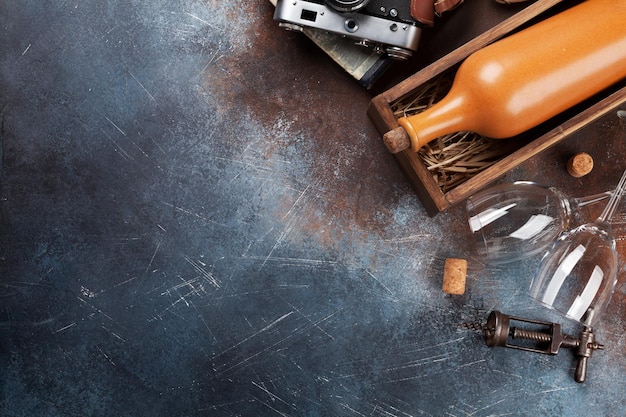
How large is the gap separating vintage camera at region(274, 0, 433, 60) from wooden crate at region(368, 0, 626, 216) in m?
0.13

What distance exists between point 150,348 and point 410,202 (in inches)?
26.6

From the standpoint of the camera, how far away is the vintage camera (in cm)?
139

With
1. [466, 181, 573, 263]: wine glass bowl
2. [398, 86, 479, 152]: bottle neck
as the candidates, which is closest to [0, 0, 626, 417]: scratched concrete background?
[466, 181, 573, 263]: wine glass bowl

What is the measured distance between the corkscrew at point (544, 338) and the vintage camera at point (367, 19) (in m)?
0.63

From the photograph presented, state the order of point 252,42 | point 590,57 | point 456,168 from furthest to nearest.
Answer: point 252,42 < point 456,168 < point 590,57

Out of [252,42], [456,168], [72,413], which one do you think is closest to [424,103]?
[456,168]

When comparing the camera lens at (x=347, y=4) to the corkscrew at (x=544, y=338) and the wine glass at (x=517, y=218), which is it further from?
the corkscrew at (x=544, y=338)

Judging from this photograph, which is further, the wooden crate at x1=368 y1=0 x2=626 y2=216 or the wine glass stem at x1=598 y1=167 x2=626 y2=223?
the wine glass stem at x1=598 y1=167 x2=626 y2=223

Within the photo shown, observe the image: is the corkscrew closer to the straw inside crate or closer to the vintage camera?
the straw inside crate

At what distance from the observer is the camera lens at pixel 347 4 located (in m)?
1.35

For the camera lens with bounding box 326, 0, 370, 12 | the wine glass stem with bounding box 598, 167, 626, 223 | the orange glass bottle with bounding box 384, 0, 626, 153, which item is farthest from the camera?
the wine glass stem with bounding box 598, 167, 626, 223

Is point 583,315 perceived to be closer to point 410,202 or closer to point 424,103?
point 410,202

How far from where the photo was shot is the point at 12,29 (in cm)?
156

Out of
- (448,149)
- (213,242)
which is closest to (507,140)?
(448,149)
